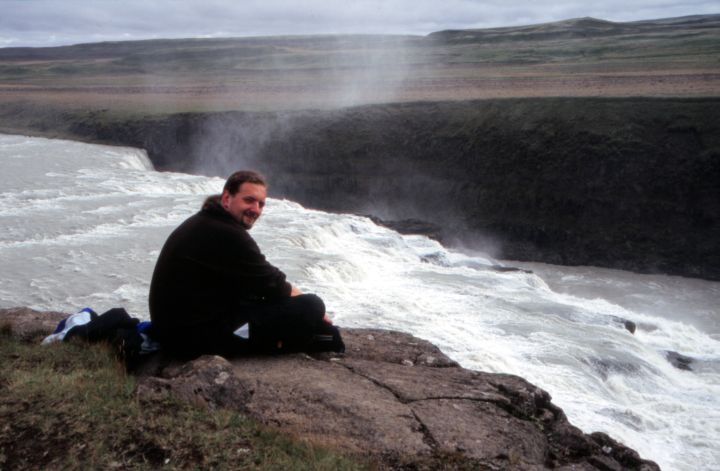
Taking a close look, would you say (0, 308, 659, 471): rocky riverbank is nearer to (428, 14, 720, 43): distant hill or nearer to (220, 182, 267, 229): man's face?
(220, 182, 267, 229): man's face

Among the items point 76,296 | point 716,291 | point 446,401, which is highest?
point 446,401

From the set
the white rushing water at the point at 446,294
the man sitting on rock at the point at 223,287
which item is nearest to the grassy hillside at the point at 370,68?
the white rushing water at the point at 446,294

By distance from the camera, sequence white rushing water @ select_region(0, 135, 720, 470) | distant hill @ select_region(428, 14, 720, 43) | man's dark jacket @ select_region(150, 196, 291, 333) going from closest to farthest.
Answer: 1. man's dark jacket @ select_region(150, 196, 291, 333)
2. white rushing water @ select_region(0, 135, 720, 470)
3. distant hill @ select_region(428, 14, 720, 43)

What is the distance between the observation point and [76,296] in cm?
1138

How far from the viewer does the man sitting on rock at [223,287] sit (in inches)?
186

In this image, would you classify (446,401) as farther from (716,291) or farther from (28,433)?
(716,291)

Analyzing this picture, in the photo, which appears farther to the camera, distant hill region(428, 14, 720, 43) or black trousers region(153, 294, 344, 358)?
distant hill region(428, 14, 720, 43)

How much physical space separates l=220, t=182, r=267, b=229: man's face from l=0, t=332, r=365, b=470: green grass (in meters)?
1.18

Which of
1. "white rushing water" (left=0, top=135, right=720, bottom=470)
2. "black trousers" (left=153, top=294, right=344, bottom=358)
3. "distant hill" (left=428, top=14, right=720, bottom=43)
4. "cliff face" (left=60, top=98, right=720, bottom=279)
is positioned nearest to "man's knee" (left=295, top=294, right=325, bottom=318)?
"black trousers" (left=153, top=294, right=344, bottom=358)

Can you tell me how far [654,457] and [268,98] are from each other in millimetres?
36218

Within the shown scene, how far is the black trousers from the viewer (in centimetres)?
488

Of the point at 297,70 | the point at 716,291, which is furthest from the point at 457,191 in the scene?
the point at 297,70

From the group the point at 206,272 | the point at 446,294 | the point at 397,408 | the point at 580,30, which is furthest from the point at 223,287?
the point at 580,30

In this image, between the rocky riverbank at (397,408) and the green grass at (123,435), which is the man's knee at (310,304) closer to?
the rocky riverbank at (397,408)
